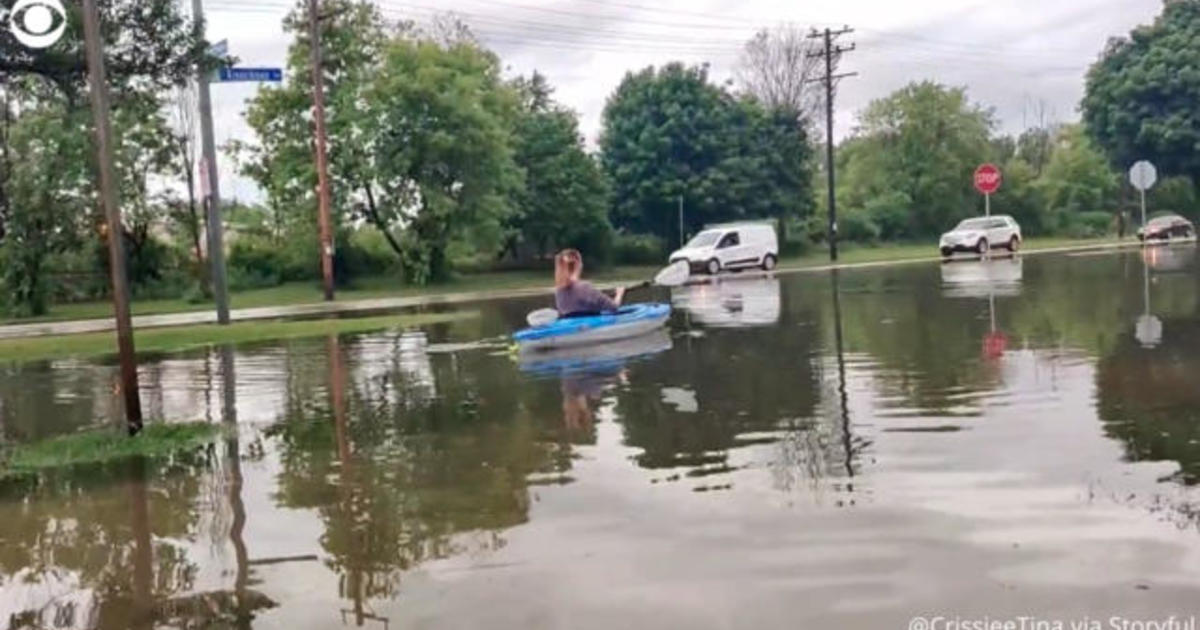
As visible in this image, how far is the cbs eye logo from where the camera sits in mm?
16312

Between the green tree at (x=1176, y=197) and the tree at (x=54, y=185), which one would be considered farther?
the green tree at (x=1176, y=197)

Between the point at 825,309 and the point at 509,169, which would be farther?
the point at 509,169

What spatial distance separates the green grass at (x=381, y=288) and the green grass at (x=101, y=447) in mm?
24307

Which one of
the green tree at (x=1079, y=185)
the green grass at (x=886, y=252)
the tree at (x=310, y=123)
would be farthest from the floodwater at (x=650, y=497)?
the green tree at (x=1079, y=185)

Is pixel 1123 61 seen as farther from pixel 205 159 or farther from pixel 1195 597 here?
pixel 1195 597

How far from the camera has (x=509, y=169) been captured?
4378 cm

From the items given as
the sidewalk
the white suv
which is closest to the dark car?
the white suv

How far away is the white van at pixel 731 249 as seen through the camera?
44.4 meters

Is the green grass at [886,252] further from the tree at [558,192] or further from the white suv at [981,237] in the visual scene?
the tree at [558,192]

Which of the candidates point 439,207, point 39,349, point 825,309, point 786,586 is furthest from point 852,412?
point 439,207

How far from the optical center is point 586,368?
16016 mm

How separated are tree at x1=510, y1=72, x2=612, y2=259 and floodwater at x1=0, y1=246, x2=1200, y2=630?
106 ft

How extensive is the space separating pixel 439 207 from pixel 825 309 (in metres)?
20.4

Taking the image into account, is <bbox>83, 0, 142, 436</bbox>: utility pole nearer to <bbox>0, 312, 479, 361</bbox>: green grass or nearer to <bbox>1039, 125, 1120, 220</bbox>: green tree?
<bbox>0, 312, 479, 361</bbox>: green grass
